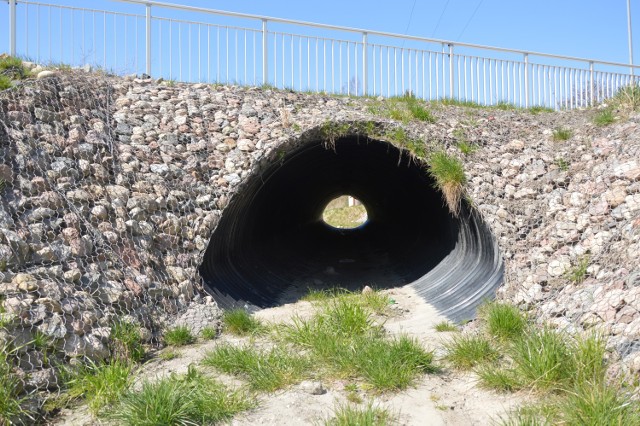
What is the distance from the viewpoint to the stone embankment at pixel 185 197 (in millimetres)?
5863

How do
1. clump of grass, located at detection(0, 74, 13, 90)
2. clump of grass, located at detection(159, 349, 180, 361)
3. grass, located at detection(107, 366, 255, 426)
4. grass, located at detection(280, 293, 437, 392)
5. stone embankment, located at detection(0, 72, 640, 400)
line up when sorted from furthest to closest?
clump of grass, located at detection(0, 74, 13, 90), clump of grass, located at detection(159, 349, 180, 361), stone embankment, located at detection(0, 72, 640, 400), grass, located at detection(280, 293, 437, 392), grass, located at detection(107, 366, 255, 426)

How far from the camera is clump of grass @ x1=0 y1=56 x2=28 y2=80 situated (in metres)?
8.76

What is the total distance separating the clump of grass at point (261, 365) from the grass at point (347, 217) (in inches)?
735

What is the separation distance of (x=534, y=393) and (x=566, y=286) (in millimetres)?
2018

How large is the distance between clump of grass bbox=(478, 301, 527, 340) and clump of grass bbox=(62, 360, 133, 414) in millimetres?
3641

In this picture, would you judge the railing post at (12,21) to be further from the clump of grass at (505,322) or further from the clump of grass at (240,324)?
the clump of grass at (505,322)

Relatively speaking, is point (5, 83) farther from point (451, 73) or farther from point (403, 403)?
point (451, 73)

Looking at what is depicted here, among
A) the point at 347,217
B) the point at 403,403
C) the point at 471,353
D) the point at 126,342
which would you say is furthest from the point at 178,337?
the point at 347,217

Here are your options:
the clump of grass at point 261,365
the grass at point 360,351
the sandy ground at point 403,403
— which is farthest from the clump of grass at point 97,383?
the grass at point 360,351

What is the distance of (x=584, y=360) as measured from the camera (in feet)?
16.0

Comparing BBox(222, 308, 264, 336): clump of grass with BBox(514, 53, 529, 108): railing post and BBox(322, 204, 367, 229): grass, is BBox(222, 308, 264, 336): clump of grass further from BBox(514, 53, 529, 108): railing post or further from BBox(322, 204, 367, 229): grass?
BBox(322, 204, 367, 229): grass

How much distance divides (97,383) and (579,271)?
510 centimetres

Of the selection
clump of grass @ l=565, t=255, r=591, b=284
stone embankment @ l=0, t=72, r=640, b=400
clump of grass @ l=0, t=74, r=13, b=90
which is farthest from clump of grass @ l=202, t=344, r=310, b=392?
clump of grass @ l=0, t=74, r=13, b=90

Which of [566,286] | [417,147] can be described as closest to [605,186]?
[566,286]
